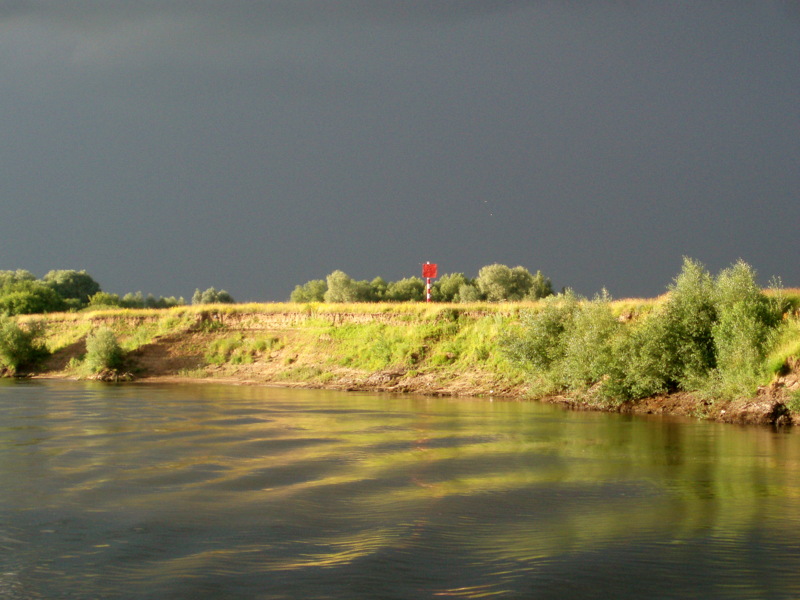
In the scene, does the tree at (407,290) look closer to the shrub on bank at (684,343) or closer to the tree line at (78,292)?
the tree line at (78,292)

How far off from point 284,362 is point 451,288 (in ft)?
159

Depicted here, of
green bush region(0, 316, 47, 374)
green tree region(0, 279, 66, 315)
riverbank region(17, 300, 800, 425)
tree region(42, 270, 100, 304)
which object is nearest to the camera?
riverbank region(17, 300, 800, 425)

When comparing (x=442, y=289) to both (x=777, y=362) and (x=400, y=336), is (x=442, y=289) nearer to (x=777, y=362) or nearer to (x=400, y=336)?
(x=400, y=336)

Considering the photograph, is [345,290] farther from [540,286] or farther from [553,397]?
[553,397]

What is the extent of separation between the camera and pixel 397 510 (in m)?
14.2

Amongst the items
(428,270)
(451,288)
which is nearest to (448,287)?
(451,288)

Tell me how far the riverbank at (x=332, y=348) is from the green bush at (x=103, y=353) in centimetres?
83

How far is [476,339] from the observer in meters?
41.9

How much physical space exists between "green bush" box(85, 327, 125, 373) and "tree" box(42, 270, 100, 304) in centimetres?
6329

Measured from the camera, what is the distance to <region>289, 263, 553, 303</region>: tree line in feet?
287

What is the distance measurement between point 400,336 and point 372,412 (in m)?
14.9

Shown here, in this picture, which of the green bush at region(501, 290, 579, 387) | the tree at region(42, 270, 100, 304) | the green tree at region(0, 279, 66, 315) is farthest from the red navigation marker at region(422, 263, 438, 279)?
the tree at region(42, 270, 100, 304)

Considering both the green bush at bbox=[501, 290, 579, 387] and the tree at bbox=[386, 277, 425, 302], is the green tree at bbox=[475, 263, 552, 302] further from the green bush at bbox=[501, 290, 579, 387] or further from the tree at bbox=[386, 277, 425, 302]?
the green bush at bbox=[501, 290, 579, 387]

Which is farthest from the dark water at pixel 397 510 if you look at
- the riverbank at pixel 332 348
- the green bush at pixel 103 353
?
the green bush at pixel 103 353
